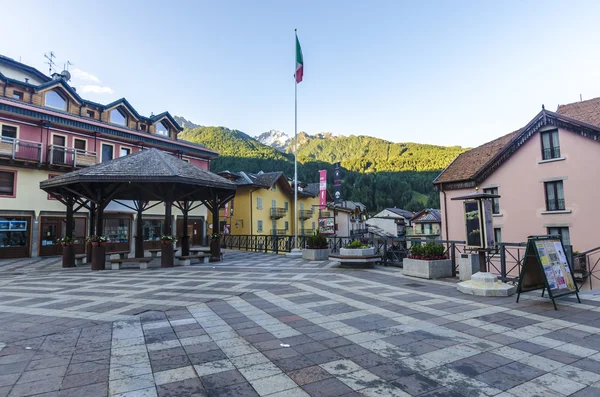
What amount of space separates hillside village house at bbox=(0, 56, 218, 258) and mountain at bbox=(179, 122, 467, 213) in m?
26.3

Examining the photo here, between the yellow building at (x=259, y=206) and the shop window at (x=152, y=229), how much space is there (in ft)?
18.6

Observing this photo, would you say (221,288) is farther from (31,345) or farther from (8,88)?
(8,88)

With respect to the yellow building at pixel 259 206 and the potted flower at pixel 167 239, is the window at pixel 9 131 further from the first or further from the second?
the yellow building at pixel 259 206

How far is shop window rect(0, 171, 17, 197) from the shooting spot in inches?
688

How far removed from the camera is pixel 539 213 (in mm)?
19359

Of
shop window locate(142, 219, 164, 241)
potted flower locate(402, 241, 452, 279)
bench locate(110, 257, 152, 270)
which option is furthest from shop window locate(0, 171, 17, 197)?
potted flower locate(402, 241, 452, 279)

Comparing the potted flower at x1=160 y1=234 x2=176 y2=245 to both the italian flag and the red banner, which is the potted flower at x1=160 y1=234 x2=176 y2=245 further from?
the italian flag

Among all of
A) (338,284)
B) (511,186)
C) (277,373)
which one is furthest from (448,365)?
(511,186)

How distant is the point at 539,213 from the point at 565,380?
20.1m

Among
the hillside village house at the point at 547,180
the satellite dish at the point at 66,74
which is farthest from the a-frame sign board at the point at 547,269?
the satellite dish at the point at 66,74

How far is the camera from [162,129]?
27.6 meters

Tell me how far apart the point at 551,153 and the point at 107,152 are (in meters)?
28.7

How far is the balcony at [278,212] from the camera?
34691 mm

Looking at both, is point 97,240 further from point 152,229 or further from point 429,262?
point 152,229
